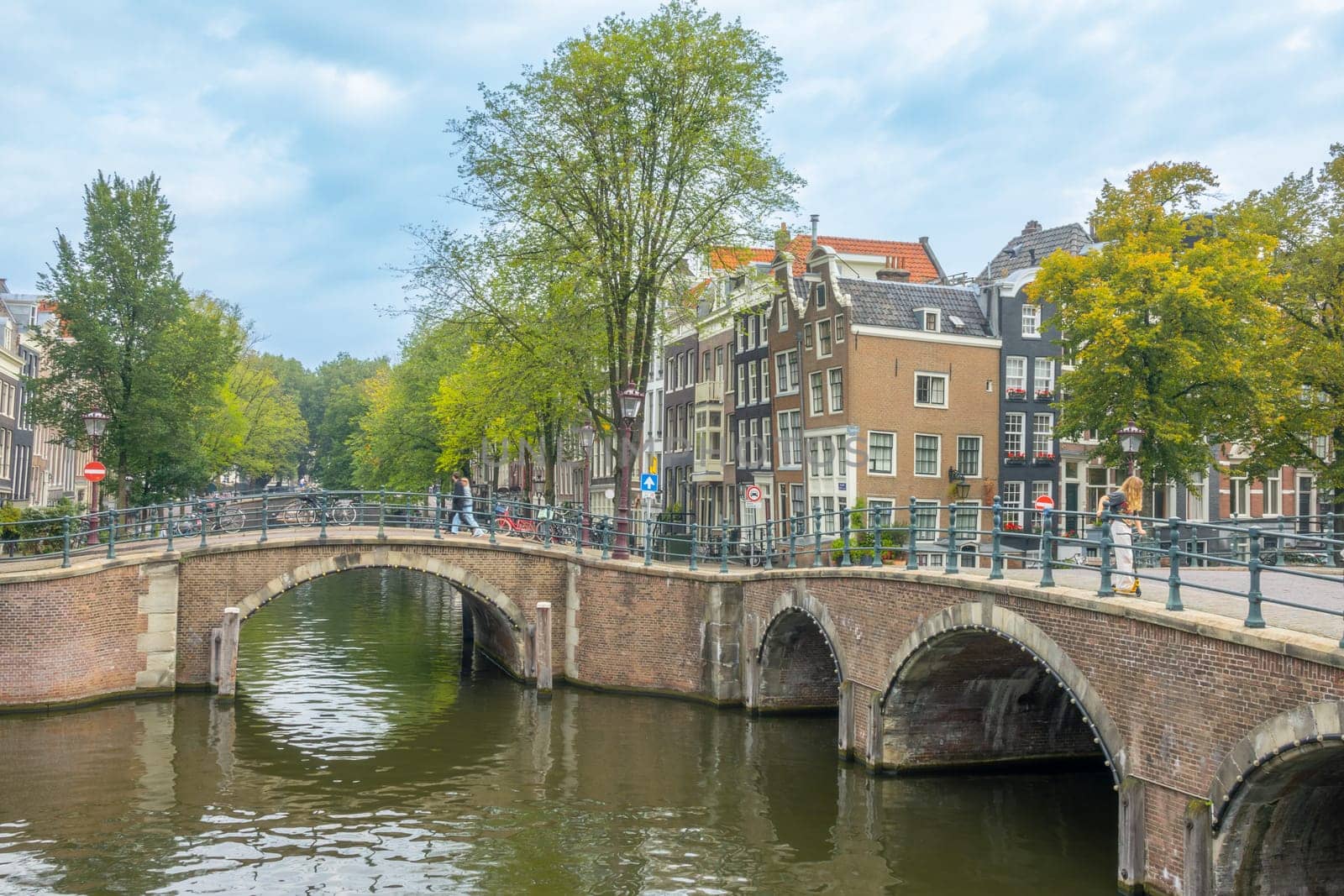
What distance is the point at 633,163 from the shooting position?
30328 millimetres

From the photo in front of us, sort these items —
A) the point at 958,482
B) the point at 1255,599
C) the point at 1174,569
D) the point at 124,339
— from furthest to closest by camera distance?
the point at 958,482
the point at 124,339
the point at 1174,569
the point at 1255,599

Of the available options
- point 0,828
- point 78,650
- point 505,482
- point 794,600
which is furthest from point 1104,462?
point 505,482

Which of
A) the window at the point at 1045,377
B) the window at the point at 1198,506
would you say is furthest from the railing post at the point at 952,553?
the window at the point at 1198,506

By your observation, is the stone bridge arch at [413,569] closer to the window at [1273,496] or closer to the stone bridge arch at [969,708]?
the stone bridge arch at [969,708]

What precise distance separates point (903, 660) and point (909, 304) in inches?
953

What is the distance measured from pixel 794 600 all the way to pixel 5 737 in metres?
12.9

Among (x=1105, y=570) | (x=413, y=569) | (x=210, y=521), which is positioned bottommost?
(x=413, y=569)

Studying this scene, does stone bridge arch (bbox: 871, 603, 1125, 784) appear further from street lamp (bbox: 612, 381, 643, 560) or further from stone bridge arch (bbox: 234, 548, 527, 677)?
A: stone bridge arch (bbox: 234, 548, 527, 677)

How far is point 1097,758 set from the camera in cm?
1939

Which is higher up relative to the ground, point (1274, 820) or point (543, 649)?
point (1274, 820)

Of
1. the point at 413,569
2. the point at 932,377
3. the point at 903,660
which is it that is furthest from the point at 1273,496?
the point at 903,660

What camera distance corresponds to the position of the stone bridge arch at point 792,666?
2289cm

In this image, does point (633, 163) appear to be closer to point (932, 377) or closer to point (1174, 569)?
point (932, 377)

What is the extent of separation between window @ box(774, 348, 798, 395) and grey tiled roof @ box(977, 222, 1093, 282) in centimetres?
824
